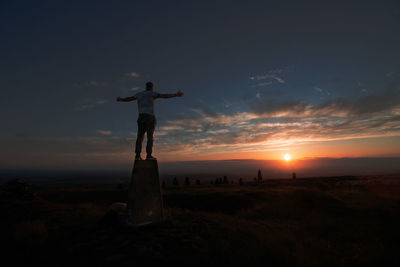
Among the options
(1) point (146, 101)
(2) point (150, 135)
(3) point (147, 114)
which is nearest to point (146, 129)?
(2) point (150, 135)

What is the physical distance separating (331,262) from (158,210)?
5.58 meters

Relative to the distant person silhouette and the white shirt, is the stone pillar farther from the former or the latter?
the white shirt

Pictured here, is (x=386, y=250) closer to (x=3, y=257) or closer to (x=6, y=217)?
(x=3, y=257)

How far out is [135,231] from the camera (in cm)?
662

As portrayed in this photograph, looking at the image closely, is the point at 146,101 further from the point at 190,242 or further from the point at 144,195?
the point at 190,242

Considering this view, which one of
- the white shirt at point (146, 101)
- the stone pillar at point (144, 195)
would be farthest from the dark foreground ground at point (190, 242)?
the white shirt at point (146, 101)

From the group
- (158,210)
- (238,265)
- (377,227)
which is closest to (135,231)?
(158,210)

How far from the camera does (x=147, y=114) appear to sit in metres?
7.87

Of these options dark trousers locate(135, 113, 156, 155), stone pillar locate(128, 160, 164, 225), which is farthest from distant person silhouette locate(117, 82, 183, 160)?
stone pillar locate(128, 160, 164, 225)

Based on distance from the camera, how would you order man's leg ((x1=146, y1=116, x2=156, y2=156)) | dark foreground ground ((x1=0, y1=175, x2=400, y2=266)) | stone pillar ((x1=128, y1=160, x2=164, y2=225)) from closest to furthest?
dark foreground ground ((x1=0, y1=175, x2=400, y2=266)) < stone pillar ((x1=128, y1=160, x2=164, y2=225)) < man's leg ((x1=146, y1=116, x2=156, y2=156))

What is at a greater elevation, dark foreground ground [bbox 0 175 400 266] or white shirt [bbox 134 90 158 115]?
white shirt [bbox 134 90 158 115]

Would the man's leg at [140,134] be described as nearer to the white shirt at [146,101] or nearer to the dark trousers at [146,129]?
the dark trousers at [146,129]

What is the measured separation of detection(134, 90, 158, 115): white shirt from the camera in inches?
309

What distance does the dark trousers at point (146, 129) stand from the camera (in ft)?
25.7
